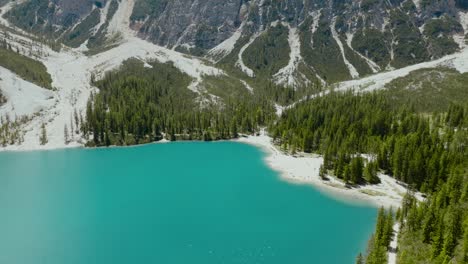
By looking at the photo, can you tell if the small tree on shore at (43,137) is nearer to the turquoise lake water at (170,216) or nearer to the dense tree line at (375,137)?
the turquoise lake water at (170,216)

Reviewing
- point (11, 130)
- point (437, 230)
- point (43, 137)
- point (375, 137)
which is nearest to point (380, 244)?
point (437, 230)

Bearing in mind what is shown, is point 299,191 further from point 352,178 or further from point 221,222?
point 221,222

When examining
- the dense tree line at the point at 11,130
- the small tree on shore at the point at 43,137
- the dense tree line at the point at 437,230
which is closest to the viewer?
the dense tree line at the point at 437,230

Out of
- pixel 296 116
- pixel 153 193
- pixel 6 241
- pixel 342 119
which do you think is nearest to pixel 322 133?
pixel 342 119

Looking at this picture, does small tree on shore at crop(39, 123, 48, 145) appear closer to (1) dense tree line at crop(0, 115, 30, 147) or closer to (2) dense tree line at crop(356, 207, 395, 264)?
(1) dense tree line at crop(0, 115, 30, 147)

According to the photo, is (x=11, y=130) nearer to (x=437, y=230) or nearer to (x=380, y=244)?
(x=380, y=244)

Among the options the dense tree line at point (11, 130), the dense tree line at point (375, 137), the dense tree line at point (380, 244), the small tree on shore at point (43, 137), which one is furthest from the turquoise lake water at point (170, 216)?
the dense tree line at point (11, 130)

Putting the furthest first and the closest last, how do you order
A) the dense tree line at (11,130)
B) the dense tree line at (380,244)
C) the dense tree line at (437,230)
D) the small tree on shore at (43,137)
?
the small tree on shore at (43,137), the dense tree line at (11,130), the dense tree line at (437,230), the dense tree line at (380,244)
